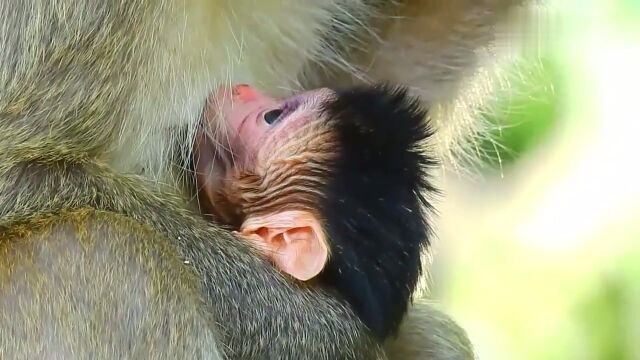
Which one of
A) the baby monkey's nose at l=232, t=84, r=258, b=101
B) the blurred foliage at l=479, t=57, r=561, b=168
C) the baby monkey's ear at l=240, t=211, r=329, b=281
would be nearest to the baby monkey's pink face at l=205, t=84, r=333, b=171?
the baby monkey's nose at l=232, t=84, r=258, b=101

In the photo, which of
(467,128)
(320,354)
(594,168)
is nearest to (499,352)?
(594,168)

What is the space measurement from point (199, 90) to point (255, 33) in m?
0.12

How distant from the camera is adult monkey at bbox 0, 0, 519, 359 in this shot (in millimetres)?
954

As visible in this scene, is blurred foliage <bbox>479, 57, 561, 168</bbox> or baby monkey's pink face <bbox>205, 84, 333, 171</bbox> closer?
baby monkey's pink face <bbox>205, 84, 333, 171</bbox>

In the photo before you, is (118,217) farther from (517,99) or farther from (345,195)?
(517,99)

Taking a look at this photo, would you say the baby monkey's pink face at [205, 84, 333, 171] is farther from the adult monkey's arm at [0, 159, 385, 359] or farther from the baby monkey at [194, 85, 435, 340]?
the adult monkey's arm at [0, 159, 385, 359]

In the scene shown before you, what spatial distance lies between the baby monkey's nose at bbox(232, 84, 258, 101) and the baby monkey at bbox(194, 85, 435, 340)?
4cm

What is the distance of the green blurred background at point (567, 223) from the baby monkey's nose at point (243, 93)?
96cm

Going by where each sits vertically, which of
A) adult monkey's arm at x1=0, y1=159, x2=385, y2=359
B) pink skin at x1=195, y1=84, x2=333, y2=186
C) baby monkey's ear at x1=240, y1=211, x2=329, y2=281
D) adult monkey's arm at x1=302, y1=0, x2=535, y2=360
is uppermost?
adult monkey's arm at x1=302, y1=0, x2=535, y2=360

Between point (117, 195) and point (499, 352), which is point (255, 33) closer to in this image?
point (117, 195)

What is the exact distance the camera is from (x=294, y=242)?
108 centimetres

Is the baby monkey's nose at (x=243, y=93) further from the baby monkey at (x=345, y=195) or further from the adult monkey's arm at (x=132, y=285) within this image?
the adult monkey's arm at (x=132, y=285)

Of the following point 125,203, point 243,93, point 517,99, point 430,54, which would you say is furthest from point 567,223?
point 125,203

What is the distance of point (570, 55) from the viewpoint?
2166 millimetres
